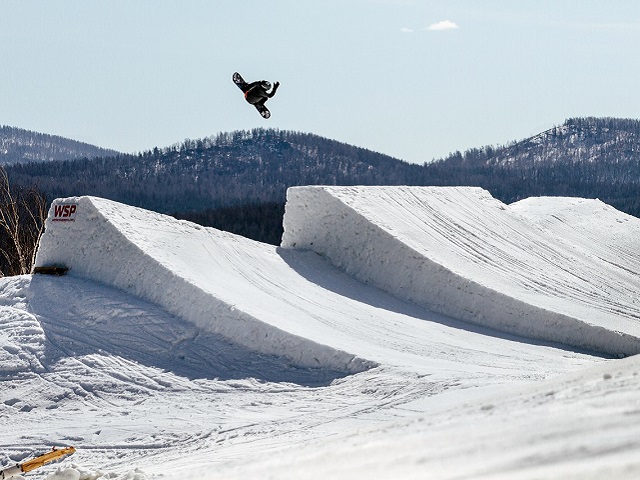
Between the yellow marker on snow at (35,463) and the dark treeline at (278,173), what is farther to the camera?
the dark treeline at (278,173)

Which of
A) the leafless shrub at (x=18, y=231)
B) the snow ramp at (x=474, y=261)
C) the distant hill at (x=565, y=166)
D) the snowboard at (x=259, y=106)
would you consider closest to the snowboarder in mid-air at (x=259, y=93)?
the snowboard at (x=259, y=106)

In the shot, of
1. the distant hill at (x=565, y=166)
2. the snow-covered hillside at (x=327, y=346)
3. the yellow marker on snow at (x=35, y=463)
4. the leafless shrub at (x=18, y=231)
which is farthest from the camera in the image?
the distant hill at (x=565, y=166)

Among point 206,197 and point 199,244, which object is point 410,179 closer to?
point 206,197

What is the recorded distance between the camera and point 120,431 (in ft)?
29.4

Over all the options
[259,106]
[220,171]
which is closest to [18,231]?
[259,106]

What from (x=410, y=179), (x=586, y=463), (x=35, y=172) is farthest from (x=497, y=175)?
(x=586, y=463)

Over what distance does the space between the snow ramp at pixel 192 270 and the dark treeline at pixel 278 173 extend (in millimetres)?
46515

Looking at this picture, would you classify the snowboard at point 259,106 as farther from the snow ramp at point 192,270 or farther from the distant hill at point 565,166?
the distant hill at point 565,166

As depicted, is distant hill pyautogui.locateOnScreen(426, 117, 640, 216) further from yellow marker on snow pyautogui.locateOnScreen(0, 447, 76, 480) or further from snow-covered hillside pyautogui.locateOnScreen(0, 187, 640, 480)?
yellow marker on snow pyautogui.locateOnScreen(0, 447, 76, 480)

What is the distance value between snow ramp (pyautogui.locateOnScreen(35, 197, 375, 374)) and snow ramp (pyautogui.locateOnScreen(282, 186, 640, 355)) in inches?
56.2

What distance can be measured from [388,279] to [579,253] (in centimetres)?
500

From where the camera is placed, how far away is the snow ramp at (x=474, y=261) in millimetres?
12977

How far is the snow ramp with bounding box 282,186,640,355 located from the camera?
1298 cm

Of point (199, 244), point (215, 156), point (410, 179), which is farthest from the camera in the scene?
point (215, 156)
